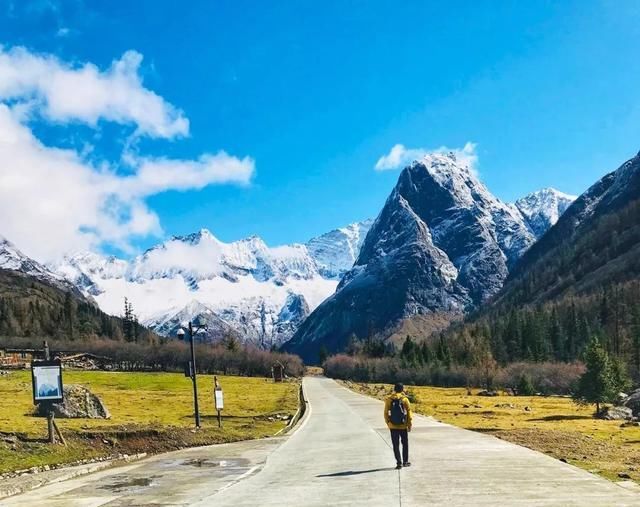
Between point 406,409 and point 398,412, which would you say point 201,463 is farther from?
point 406,409

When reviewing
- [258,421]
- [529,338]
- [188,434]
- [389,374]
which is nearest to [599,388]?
[258,421]

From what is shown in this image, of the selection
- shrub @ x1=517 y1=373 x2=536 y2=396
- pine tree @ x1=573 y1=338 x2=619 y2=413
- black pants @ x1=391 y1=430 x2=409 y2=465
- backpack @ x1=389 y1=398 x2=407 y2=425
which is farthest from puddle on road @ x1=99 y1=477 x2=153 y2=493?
shrub @ x1=517 y1=373 x2=536 y2=396

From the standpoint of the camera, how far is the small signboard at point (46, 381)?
28562 millimetres

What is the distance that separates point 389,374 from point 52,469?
164 m

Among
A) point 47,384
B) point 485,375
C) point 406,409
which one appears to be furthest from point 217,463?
point 485,375

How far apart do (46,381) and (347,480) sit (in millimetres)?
17361

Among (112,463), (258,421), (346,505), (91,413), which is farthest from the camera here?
(258,421)

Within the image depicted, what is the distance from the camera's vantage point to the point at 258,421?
5112 centimetres

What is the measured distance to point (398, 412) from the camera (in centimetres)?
2016

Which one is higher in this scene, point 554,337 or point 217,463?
point 217,463

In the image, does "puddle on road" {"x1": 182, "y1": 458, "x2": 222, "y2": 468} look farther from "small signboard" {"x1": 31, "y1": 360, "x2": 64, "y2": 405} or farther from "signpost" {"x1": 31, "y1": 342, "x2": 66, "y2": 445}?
"small signboard" {"x1": 31, "y1": 360, "x2": 64, "y2": 405}

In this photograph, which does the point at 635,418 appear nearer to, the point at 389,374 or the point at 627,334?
the point at 627,334

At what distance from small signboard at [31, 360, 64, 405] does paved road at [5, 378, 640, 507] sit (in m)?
5.59

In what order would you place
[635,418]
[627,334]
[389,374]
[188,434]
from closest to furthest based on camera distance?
[188,434], [635,418], [627,334], [389,374]
